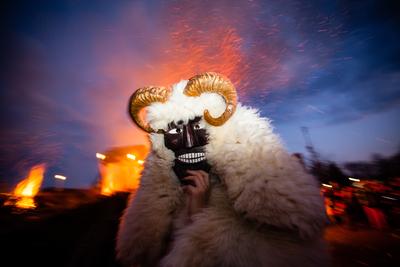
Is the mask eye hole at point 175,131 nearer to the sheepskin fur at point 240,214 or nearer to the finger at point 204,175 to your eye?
the sheepskin fur at point 240,214

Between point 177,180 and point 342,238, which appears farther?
point 342,238

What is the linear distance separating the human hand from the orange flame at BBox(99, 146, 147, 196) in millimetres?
26613

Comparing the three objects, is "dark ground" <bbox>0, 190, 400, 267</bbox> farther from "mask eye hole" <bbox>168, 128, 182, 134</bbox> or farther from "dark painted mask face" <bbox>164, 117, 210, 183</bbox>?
"mask eye hole" <bbox>168, 128, 182, 134</bbox>

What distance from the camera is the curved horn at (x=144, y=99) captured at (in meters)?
2.30

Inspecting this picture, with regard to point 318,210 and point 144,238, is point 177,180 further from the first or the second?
point 318,210

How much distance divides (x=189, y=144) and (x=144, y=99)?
699 mm

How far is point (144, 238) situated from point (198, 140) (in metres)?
1.02

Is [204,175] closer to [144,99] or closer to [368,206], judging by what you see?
[144,99]

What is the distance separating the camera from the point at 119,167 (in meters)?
28.7

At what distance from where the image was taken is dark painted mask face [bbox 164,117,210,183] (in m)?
2.08

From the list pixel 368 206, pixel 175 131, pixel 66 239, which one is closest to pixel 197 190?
pixel 175 131

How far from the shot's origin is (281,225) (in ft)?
4.64

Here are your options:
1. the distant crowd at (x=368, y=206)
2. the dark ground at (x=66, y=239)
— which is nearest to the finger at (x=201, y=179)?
the dark ground at (x=66, y=239)

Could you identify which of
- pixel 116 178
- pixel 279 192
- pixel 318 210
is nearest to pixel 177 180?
pixel 279 192
